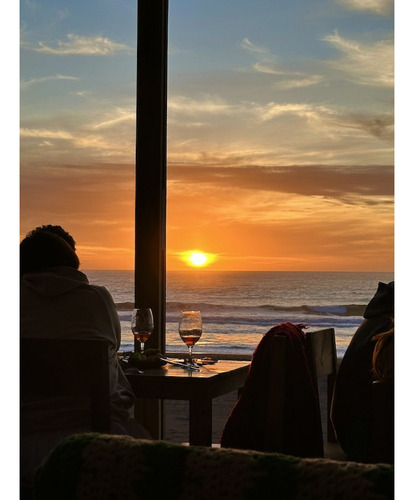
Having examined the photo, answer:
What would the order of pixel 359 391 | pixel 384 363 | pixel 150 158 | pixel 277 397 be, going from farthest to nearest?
pixel 150 158, pixel 359 391, pixel 277 397, pixel 384 363

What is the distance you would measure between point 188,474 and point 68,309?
172cm

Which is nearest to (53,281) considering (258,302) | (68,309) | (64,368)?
(68,309)

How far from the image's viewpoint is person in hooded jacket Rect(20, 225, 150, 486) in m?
2.40

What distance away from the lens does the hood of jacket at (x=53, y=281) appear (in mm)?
2447

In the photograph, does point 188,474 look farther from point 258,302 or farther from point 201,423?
point 258,302

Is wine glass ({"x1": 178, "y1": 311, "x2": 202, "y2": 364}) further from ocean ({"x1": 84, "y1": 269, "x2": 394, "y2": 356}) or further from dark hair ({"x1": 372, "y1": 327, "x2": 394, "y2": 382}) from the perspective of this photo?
ocean ({"x1": 84, "y1": 269, "x2": 394, "y2": 356})

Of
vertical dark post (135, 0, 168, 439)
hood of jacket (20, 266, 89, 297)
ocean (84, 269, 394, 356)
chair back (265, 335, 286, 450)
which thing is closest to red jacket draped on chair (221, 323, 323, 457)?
chair back (265, 335, 286, 450)

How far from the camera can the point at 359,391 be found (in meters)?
2.48

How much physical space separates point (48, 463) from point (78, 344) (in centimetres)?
139

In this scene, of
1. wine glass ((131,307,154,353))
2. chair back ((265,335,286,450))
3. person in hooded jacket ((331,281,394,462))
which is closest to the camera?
chair back ((265,335,286,450))

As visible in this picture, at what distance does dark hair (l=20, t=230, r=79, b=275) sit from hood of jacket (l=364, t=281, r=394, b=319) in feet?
3.05

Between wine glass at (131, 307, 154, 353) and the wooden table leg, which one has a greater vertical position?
wine glass at (131, 307, 154, 353)

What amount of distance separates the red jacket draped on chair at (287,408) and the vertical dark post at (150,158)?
0.95 m

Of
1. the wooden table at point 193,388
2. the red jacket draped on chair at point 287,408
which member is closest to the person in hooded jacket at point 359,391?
the red jacket draped on chair at point 287,408
